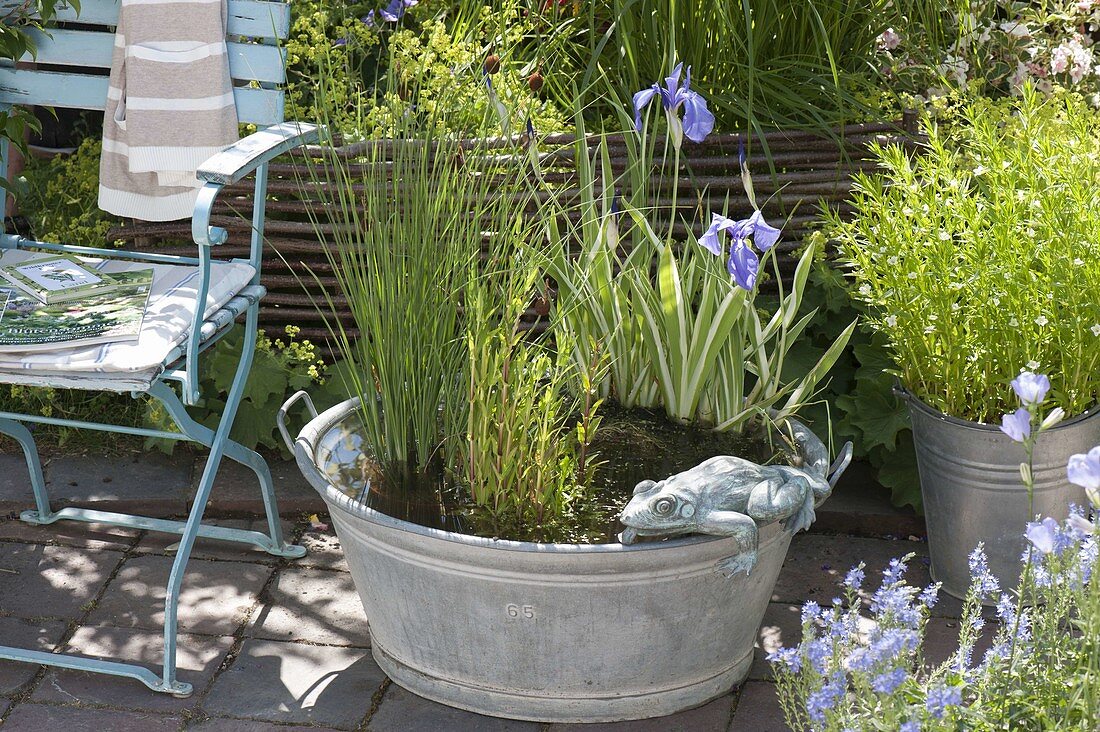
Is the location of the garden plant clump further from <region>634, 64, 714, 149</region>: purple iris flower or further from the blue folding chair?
the blue folding chair

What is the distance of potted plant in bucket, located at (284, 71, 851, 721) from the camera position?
1943mm

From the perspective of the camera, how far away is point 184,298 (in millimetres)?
2322

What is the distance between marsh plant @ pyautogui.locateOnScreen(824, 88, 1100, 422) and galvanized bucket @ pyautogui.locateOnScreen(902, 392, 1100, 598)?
0.05 meters

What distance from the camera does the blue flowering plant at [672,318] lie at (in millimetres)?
2172

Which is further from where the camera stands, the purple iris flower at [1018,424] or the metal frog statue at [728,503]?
the metal frog statue at [728,503]

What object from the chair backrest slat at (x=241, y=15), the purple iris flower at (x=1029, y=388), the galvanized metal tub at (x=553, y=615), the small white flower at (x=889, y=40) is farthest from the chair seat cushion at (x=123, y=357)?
the small white flower at (x=889, y=40)

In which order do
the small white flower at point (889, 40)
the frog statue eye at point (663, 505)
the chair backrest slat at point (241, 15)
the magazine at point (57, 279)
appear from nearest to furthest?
the frog statue eye at point (663, 505), the magazine at point (57, 279), the chair backrest slat at point (241, 15), the small white flower at point (889, 40)

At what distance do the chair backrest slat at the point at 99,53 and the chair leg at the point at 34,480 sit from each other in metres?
0.82

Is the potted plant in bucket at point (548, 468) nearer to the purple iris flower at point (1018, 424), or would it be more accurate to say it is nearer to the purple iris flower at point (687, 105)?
the purple iris flower at point (687, 105)

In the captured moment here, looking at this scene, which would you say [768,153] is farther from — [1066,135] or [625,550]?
[625,550]

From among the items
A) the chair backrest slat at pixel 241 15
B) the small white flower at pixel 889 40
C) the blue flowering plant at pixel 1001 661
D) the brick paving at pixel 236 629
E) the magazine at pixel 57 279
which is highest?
the chair backrest slat at pixel 241 15

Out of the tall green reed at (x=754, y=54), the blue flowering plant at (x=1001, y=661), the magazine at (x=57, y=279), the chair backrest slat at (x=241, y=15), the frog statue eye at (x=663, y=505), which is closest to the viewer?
the blue flowering plant at (x=1001, y=661)

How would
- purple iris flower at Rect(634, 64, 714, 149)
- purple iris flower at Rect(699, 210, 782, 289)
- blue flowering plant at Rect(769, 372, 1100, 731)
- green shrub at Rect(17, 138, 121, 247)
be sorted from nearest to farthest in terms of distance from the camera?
blue flowering plant at Rect(769, 372, 1100, 731) → purple iris flower at Rect(699, 210, 782, 289) → purple iris flower at Rect(634, 64, 714, 149) → green shrub at Rect(17, 138, 121, 247)

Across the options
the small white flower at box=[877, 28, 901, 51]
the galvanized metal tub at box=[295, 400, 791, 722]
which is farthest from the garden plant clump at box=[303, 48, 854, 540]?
the small white flower at box=[877, 28, 901, 51]
